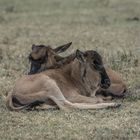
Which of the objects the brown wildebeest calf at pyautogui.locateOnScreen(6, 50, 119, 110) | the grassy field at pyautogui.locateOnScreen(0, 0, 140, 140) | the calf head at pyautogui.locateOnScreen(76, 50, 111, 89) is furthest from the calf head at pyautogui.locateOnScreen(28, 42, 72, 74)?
the grassy field at pyautogui.locateOnScreen(0, 0, 140, 140)

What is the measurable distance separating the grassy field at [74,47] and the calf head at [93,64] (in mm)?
422

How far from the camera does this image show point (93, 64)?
9625 millimetres

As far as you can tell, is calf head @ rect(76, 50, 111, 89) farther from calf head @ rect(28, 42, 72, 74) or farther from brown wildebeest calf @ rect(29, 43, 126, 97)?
calf head @ rect(28, 42, 72, 74)

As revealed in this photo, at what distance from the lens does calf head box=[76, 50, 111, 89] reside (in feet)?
31.2

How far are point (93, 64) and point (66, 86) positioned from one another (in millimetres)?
564

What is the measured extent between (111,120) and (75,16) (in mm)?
12796

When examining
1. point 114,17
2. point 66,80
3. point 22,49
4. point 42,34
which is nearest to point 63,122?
point 66,80

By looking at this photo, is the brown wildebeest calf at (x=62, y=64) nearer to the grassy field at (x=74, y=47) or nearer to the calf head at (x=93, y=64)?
the calf head at (x=93, y=64)

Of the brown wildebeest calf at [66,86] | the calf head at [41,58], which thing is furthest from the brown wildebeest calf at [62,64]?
the brown wildebeest calf at [66,86]

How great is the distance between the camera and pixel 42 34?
1730 centimetres

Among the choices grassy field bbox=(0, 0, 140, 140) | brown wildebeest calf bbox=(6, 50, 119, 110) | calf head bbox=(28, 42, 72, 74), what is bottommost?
grassy field bbox=(0, 0, 140, 140)

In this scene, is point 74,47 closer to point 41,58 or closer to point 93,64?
point 41,58

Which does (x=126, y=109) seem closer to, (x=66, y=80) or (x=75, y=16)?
(x=66, y=80)

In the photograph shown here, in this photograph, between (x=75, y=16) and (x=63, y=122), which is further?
(x=75, y=16)
